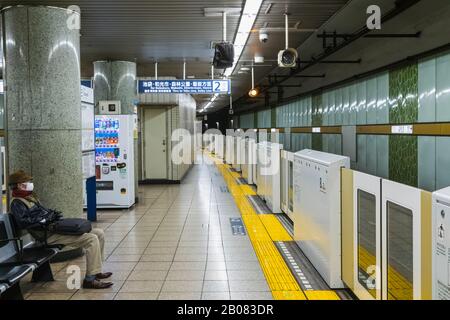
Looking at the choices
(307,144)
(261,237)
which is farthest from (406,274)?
(307,144)

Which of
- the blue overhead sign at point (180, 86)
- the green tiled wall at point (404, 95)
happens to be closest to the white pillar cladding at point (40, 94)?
the blue overhead sign at point (180, 86)

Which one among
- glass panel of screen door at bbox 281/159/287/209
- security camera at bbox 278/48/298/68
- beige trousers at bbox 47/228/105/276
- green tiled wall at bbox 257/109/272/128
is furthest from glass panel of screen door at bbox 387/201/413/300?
green tiled wall at bbox 257/109/272/128

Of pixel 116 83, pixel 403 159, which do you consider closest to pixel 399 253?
pixel 403 159

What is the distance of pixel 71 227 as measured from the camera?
4.52 metres

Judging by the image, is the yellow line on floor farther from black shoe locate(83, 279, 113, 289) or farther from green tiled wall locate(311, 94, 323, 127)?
green tiled wall locate(311, 94, 323, 127)

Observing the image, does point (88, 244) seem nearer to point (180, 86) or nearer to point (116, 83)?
point (116, 83)

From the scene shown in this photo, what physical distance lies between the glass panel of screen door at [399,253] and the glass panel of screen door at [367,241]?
21 centimetres

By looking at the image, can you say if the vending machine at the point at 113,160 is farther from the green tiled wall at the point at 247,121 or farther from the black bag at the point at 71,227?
the green tiled wall at the point at 247,121

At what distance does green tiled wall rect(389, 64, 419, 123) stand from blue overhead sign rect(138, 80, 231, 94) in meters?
3.72

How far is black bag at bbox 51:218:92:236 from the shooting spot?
14.8 feet

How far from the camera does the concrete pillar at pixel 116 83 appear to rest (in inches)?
394

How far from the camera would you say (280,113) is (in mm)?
24594

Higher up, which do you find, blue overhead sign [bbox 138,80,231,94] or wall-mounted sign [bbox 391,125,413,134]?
blue overhead sign [bbox 138,80,231,94]
